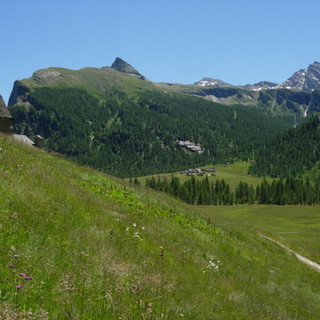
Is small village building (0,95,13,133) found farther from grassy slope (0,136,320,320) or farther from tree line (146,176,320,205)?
tree line (146,176,320,205)

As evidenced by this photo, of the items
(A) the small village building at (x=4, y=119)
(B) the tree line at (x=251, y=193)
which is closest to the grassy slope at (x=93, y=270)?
(A) the small village building at (x=4, y=119)

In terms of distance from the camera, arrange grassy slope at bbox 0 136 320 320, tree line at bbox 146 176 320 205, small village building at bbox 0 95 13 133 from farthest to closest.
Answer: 1. tree line at bbox 146 176 320 205
2. small village building at bbox 0 95 13 133
3. grassy slope at bbox 0 136 320 320

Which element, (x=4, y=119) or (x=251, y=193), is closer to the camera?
(x=4, y=119)

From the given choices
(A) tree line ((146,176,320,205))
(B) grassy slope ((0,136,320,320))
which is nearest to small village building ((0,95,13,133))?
(B) grassy slope ((0,136,320,320))

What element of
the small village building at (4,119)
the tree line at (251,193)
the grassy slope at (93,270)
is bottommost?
the tree line at (251,193)

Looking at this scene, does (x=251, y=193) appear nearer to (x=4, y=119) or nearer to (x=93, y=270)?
(x=4, y=119)

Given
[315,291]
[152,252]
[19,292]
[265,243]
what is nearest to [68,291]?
[19,292]

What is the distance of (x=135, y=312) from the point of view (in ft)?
22.5

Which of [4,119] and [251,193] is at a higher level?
[4,119]

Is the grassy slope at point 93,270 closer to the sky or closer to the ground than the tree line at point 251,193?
closer to the sky

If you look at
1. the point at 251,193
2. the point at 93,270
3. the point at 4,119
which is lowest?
the point at 251,193

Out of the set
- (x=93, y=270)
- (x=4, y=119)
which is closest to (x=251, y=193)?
(x=4, y=119)

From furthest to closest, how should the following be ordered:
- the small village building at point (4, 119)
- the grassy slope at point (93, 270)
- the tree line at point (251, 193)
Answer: the tree line at point (251, 193) → the small village building at point (4, 119) → the grassy slope at point (93, 270)

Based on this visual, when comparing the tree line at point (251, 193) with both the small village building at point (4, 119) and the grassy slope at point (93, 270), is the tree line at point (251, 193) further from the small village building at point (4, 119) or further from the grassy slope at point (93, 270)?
the grassy slope at point (93, 270)
